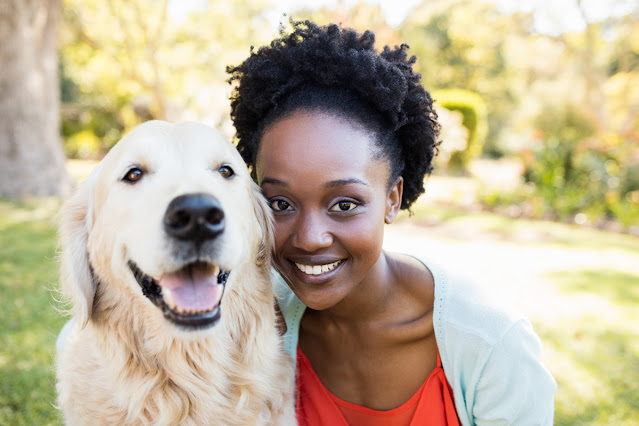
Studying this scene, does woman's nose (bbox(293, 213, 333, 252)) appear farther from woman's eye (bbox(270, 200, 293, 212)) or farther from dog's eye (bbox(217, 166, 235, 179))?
dog's eye (bbox(217, 166, 235, 179))

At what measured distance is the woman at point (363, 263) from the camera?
1.95 m

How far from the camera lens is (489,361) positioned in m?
2.00

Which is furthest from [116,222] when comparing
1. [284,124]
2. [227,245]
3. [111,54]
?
[111,54]

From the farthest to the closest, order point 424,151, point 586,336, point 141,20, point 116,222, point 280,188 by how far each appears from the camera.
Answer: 1. point 141,20
2. point 586,336
3. point 424,151
4. point 280,188
5. point 116,222

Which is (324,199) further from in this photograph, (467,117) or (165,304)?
(467,117)

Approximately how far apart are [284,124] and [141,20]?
11.9 meters

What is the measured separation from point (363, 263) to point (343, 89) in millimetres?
776

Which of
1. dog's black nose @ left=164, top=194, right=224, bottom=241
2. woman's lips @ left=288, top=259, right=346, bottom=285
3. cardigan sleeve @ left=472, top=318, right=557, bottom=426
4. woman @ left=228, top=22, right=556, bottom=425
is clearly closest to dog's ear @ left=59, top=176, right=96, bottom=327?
dog's black nose @ left=164, top=194, right=224, bottom=241

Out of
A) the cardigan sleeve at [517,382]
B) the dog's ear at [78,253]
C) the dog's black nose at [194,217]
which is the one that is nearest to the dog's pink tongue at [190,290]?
the dog's black nose at [194,217]

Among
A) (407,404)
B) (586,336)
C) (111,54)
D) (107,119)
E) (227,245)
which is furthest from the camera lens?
(107,119)

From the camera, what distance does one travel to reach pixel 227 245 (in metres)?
1.65

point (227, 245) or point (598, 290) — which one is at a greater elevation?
point (227, 245)

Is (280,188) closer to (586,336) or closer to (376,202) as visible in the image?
(376,202)

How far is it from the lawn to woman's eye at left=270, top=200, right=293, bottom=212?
1031mm
